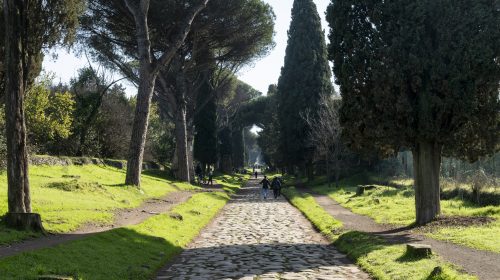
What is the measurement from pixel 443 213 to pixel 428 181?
2573 millimetres

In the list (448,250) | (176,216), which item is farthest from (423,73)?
(176,216)

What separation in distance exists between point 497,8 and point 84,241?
539 inches

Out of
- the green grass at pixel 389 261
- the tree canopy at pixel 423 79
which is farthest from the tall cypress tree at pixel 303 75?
the green grass at pixel 389 261

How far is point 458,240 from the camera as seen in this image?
1320cm

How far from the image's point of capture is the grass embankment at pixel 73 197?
14.8 metres

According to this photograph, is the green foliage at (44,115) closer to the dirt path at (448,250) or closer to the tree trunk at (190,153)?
the tree trunk at (190,153)

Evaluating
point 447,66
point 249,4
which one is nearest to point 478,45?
point 447,66

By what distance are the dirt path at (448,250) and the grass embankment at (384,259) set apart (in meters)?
0.38

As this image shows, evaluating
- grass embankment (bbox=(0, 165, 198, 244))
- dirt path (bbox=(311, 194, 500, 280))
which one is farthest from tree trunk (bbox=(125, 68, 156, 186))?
dirt path (bbox=(311, 194, 500, 280))

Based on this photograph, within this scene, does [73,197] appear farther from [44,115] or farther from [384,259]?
[44,115]

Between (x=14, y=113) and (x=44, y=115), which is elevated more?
(x=44, y=115)

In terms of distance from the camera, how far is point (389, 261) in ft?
36.7

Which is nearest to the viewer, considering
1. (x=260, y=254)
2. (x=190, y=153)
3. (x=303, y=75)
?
(x=260, y=254)

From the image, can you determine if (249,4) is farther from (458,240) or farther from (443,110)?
(458,240)
